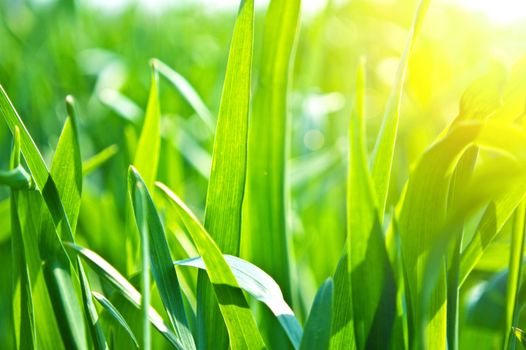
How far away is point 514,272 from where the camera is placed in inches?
12.3

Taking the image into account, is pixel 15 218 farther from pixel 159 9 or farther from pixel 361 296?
pixel 159 9

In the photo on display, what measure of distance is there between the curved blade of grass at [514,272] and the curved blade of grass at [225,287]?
125 mm

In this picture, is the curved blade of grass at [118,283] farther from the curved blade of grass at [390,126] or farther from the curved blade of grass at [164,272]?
the curved blade of grass at [390,126]

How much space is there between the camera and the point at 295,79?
1.30 meters

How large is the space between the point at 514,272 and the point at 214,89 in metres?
0.81

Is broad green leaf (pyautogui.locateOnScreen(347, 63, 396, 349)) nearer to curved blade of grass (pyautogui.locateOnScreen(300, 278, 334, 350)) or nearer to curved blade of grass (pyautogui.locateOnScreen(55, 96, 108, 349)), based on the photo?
curved blade of grass (pyautogui.locateOnScreen(300, 278, 334, 350))

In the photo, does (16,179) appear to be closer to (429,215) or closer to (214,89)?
(429,215)

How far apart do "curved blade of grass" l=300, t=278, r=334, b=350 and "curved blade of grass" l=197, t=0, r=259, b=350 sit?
0.14 feet

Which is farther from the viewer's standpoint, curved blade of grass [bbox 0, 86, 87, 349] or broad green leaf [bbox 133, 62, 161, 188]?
broad green leaf [bbox 133, 62, 161, 188]

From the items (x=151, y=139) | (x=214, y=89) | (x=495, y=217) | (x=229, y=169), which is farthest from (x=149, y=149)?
(x=214, y=89)

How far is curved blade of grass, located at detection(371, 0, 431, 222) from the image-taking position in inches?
11.4

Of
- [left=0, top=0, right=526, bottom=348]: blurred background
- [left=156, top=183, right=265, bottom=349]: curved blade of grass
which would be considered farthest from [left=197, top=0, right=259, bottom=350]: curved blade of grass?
[left=0, top=0, right=526, bottom=348]: blurred background

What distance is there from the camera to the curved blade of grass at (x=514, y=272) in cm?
30

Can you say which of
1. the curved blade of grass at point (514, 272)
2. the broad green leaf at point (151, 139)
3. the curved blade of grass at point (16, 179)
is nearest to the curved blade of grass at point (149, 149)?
the broad green leaf at point (151, 139)
